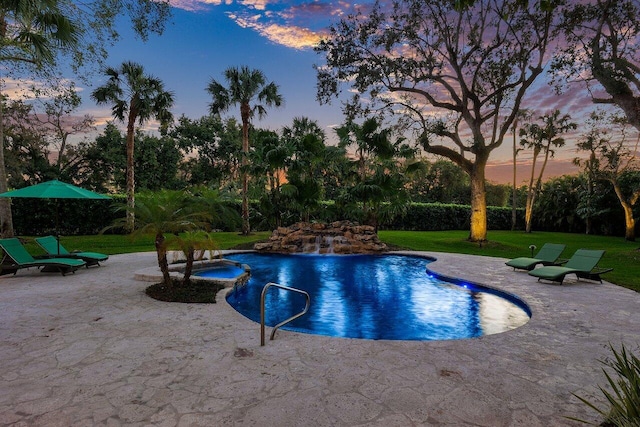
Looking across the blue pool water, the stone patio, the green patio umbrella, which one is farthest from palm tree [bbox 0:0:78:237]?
the blue pool water

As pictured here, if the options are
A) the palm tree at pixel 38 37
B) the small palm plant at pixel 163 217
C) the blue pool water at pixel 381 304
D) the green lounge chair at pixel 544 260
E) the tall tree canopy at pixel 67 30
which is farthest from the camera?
the tall tree canopy at pixel 67 30

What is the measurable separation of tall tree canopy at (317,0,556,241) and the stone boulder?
6.93 m

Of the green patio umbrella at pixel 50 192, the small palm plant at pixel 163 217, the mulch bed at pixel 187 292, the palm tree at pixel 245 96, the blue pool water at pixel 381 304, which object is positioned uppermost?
the palm tree at pixel 245 96

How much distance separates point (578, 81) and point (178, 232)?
1993 centimetres

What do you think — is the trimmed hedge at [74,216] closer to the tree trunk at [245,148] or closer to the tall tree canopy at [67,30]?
the tree trunk at [245,148]

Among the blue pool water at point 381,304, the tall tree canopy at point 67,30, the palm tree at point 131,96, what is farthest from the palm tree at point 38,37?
the blue pool water at point 381,304

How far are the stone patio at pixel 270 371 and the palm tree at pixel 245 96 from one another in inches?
647

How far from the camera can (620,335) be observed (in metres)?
5.48

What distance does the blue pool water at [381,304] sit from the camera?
6852 mm

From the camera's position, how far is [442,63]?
1959 centimetres

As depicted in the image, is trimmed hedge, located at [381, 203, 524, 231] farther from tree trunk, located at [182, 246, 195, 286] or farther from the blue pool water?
tree trunk, located at [182, 246, 195, 286]

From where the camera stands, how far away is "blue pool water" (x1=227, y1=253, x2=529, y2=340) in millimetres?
6852

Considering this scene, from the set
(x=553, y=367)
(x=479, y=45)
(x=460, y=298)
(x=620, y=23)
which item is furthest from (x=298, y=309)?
(x=620, y=23)

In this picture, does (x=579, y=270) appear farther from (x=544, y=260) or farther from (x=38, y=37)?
(x=38, y=37)
